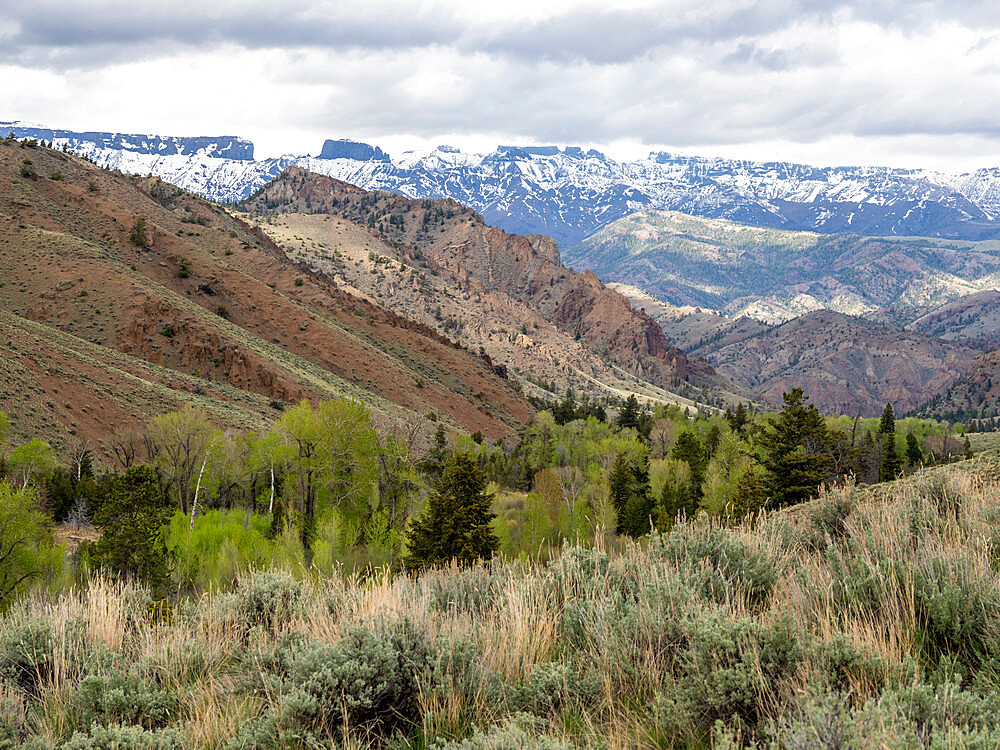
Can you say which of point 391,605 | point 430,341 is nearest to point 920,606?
point 391,605

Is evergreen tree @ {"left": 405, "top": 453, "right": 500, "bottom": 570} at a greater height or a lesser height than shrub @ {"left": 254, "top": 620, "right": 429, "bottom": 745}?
lesser

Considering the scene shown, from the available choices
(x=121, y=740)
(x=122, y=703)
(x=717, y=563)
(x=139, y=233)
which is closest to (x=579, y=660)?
(x=717, y=563)

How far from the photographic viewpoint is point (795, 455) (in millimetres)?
31453

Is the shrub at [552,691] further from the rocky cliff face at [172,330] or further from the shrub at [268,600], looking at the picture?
the rocky cliff face at [172,330]

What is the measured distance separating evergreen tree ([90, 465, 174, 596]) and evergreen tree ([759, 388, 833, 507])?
2593 centimetres

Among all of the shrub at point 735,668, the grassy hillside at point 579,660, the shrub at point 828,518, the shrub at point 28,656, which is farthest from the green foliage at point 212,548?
the shrub at point 735,668

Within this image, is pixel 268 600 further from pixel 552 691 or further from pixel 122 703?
pixel 552 691

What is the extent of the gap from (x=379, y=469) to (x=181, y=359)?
1395 inches

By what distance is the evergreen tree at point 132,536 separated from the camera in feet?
74.7

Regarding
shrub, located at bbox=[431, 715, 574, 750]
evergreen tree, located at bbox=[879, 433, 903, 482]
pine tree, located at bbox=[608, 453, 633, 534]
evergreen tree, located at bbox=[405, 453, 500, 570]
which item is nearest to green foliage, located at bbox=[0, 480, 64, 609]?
evergreen tree, located at bbox=[405, 453, 500, 570]

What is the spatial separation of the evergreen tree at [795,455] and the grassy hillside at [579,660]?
82.7 ft

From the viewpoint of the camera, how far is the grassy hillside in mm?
4219

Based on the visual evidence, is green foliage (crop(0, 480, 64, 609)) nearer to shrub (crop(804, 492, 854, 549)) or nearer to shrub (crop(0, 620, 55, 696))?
shrub (crop(0, 620, 55, 696))

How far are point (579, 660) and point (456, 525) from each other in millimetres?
21236
